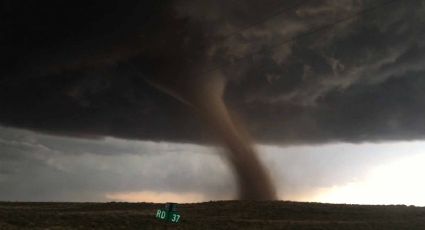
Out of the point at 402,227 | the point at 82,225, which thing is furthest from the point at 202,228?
the point at 402,227

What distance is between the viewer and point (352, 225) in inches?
2496

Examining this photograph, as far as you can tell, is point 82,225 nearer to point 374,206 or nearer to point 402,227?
point 402,227

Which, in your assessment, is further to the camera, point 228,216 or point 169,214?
point 228,216

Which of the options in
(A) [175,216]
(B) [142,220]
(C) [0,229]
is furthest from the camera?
(B) [142,220]

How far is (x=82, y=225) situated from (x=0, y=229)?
883 centimetres

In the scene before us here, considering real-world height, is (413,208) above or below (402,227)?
above

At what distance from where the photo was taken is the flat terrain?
2016 inches

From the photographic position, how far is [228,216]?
68.2m

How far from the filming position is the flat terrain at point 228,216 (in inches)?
2016

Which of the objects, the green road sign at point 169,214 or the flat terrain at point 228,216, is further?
the flat terrain at point 228,216

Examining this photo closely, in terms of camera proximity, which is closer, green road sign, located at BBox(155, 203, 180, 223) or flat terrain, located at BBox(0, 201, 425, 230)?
green road sign, located at BBox(155, 203, 180, 223)

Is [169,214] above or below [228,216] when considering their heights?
below

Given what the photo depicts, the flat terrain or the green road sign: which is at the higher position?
the flat terrain

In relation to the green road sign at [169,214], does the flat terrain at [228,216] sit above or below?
above
